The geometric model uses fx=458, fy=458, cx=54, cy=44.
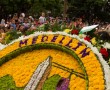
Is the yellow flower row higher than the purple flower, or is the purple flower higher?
the yellow flower row

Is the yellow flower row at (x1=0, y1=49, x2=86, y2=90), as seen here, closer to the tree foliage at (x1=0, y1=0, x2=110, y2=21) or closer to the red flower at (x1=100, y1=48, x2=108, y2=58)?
the red flower at (x1=100, y1=48, x2=108, y2=58)

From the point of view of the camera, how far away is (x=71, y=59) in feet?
39.7

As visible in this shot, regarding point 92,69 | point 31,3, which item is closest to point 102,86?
point 92,69

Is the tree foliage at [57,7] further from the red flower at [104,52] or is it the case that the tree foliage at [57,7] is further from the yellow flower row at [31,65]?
the red flower at [104,52]

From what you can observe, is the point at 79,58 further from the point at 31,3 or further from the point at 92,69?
the point at 31,3

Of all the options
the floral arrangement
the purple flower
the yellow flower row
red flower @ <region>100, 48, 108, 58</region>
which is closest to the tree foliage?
the floral arrangement

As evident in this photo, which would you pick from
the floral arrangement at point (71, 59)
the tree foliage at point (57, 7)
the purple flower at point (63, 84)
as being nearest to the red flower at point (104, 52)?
the floral arrangement at point (71, 59)

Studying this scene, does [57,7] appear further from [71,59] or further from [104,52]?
[104,52]

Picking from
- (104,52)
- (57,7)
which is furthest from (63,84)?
(57,7)

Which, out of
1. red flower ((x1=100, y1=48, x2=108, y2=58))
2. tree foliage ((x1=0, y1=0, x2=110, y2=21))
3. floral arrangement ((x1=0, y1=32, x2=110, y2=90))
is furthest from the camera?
tree foliage ((x1=0, y1=0, x2=110, y2=21))

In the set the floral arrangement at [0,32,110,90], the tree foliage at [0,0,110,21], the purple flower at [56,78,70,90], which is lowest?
the purple flower at [56,78,70,90]

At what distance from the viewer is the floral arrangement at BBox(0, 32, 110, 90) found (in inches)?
436

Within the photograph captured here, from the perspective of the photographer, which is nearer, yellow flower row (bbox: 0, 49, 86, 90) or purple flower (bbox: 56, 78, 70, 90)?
purple flower (bbox: 56, 78, 70, 90)

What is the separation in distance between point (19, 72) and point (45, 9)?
74.7 feet
